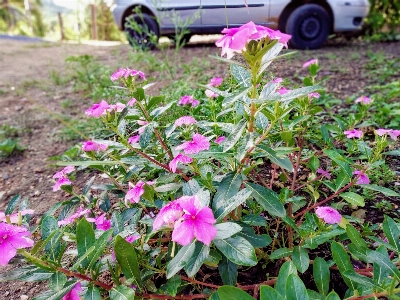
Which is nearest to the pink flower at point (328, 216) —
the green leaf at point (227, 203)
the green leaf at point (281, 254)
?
the green leaf at point (281, 254)

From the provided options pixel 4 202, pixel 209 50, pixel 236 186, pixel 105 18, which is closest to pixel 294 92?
pixel 236 186

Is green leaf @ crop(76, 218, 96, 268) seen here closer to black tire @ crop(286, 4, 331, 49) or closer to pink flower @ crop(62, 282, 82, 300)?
pink flower @ crop(62, 282, 82, 300)

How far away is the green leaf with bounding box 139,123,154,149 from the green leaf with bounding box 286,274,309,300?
70cm

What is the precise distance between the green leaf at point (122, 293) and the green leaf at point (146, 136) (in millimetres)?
512

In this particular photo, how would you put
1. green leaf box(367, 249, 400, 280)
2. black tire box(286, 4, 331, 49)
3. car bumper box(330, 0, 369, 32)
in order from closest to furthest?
green leaf box(367, 249, 400, 280) → black tire box(286, 4, 331, 49) → car bumper box(330, 0, 369, 32)

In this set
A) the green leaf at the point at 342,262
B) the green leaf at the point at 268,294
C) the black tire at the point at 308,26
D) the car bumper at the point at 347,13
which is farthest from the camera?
the car bumper at the point at 347,13

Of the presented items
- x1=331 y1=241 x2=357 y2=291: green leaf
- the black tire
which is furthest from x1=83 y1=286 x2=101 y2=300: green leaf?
the black tire

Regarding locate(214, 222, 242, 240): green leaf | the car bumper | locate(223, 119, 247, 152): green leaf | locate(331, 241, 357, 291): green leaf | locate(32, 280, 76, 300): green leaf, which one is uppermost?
the car bumper

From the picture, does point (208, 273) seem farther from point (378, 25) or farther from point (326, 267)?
point (378, 25)

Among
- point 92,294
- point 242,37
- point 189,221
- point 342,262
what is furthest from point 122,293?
point 242,37

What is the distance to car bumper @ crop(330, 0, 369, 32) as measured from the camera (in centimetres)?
530

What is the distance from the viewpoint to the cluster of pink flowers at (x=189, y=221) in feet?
3.06

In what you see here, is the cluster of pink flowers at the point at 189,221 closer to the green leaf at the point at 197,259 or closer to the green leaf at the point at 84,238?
the green leaf at the point at 197,259

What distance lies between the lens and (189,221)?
956mm
